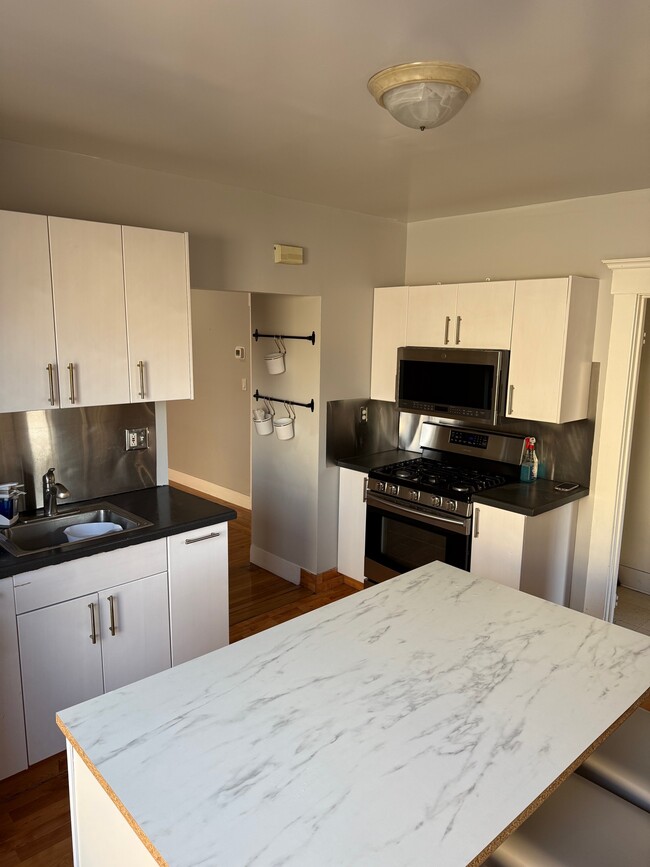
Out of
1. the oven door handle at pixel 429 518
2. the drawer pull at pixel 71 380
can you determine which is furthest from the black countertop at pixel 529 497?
the drawer pull at pixel 71 380

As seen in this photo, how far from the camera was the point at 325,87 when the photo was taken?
71.4 inches

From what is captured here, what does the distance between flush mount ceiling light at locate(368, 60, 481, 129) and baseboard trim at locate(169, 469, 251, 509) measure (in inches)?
174

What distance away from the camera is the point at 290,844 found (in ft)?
3.24

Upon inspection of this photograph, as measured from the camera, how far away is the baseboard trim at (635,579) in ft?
13.8

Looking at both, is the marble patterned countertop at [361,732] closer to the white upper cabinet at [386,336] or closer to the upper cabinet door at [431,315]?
the upper cabinet door at [431,315]

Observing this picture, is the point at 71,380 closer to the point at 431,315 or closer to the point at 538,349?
the point at 431,315

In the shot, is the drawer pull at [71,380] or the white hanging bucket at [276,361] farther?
the white hanging bucket at [276,361]

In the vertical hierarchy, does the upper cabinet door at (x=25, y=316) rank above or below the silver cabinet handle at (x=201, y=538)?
above

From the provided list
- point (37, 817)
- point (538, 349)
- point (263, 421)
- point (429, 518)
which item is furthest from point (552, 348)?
point (37, 817)

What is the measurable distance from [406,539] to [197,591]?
1.40 metres

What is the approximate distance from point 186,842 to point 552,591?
2859 millimetres

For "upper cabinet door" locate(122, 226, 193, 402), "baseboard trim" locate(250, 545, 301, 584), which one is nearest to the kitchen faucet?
"upper cabinet door" locate(122, 226, 193, 402)

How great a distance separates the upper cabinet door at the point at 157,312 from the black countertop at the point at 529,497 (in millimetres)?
1687

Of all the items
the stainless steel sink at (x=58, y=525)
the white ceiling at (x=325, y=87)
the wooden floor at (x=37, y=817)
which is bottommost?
the wooden floor at (x=37, y=817)
